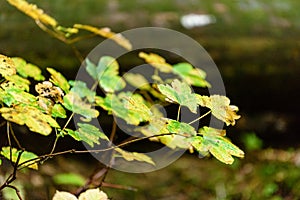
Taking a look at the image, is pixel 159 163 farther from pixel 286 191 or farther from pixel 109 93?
pixel 109 93

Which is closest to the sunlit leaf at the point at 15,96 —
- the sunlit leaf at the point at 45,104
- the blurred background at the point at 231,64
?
the sunlit leaf at the point at 45,104

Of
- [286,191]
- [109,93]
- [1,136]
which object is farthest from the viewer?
[286,191]

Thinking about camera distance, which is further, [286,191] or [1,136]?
[286,191]

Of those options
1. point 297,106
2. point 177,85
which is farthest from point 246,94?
point 177,85

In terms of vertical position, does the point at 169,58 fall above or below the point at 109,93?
above

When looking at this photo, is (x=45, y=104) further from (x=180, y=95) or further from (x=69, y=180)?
(x=69, y=180)

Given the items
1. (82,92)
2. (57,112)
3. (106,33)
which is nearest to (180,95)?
(57,112)
